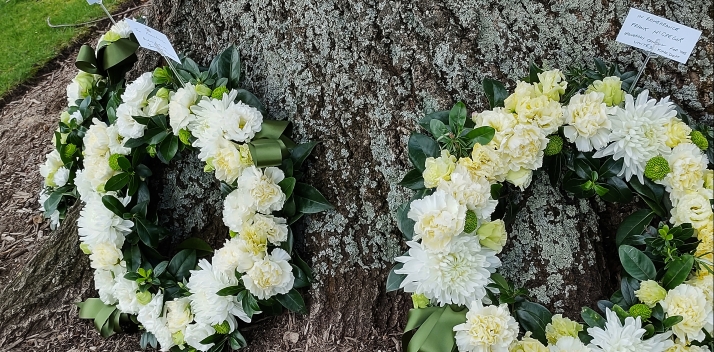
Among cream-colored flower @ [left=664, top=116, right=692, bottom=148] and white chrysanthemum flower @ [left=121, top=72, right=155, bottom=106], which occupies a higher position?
cream-colored flower @ [left=664, top=116, right=692, bottom=148]

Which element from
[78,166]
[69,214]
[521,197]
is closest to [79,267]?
[69,214]

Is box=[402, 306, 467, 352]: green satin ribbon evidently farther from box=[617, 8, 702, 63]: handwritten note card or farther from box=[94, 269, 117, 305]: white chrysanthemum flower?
box=[94, 269, 117, 305]: white chrysanthemum flower

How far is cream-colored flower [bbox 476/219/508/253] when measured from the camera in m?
1.35

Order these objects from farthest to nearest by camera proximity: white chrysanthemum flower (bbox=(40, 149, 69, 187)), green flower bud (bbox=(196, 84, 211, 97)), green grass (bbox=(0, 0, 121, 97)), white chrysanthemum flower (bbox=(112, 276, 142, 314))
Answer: green grass (bbox=(0, 0, 121, 97)), white chrysanthemum flower (bbox=(40, 149, 69, 187)), white chrysanthemum flower (bbox=(112, 276, 142, 314)), green flower bud (bbox=(196, 84, 211, 97))

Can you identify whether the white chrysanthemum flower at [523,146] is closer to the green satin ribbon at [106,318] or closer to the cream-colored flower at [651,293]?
the cream-colored flower at [651,293]

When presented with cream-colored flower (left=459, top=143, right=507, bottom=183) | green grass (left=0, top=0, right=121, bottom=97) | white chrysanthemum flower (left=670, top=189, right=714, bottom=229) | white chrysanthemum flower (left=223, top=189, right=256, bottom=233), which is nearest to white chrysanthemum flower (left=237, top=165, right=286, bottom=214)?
white chrysanthemum flower (left=223, top=189, right=256, bottom=233)

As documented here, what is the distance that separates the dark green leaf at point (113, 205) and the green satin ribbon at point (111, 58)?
19.1 inches

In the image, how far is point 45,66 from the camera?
136 inches

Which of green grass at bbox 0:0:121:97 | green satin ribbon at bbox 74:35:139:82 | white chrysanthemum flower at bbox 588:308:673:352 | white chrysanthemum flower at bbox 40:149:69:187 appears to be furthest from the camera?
green grass at bbox 0:0:121:97

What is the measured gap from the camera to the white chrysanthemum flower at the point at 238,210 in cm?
150

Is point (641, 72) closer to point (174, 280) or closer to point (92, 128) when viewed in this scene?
point (174, 280)

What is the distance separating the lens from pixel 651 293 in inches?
52.0

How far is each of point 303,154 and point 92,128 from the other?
2.26 feet

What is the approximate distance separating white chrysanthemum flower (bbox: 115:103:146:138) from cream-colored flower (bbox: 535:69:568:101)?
1.08m
